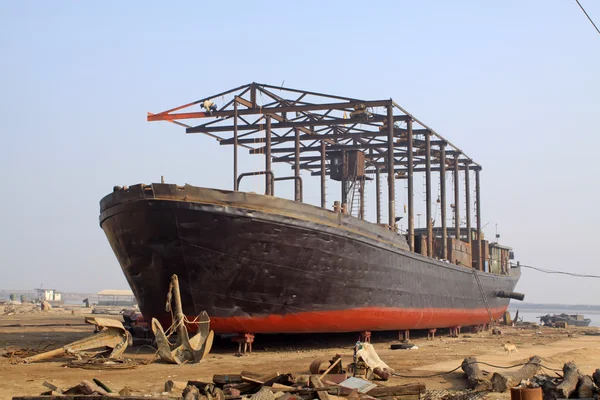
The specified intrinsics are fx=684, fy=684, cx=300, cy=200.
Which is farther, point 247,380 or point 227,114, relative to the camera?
point 227,114

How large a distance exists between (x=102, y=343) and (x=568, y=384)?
8.17 m

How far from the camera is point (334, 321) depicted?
1586 centimetres

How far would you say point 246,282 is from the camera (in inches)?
566

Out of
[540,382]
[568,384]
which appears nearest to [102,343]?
[540,382]

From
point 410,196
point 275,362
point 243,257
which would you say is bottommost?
point 275,362

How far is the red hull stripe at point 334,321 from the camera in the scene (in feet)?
47.6

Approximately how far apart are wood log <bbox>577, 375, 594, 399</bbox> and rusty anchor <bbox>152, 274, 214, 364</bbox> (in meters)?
6.72

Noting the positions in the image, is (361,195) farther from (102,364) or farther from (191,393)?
(191,393)

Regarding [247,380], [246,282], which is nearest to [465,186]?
[246,282]

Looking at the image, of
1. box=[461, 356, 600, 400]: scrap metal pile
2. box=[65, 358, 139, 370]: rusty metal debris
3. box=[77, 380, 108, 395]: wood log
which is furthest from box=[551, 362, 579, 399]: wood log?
box=[65, 358, 139, 370]: rusty metal debris

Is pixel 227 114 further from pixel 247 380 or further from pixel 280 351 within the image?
pixel 247 380

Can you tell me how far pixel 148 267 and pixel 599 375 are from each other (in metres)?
9.08

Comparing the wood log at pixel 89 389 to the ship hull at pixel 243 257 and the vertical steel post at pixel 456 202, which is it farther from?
the vertical steel post at pixel 456 202

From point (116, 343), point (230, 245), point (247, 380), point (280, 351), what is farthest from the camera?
point (280, 351)
